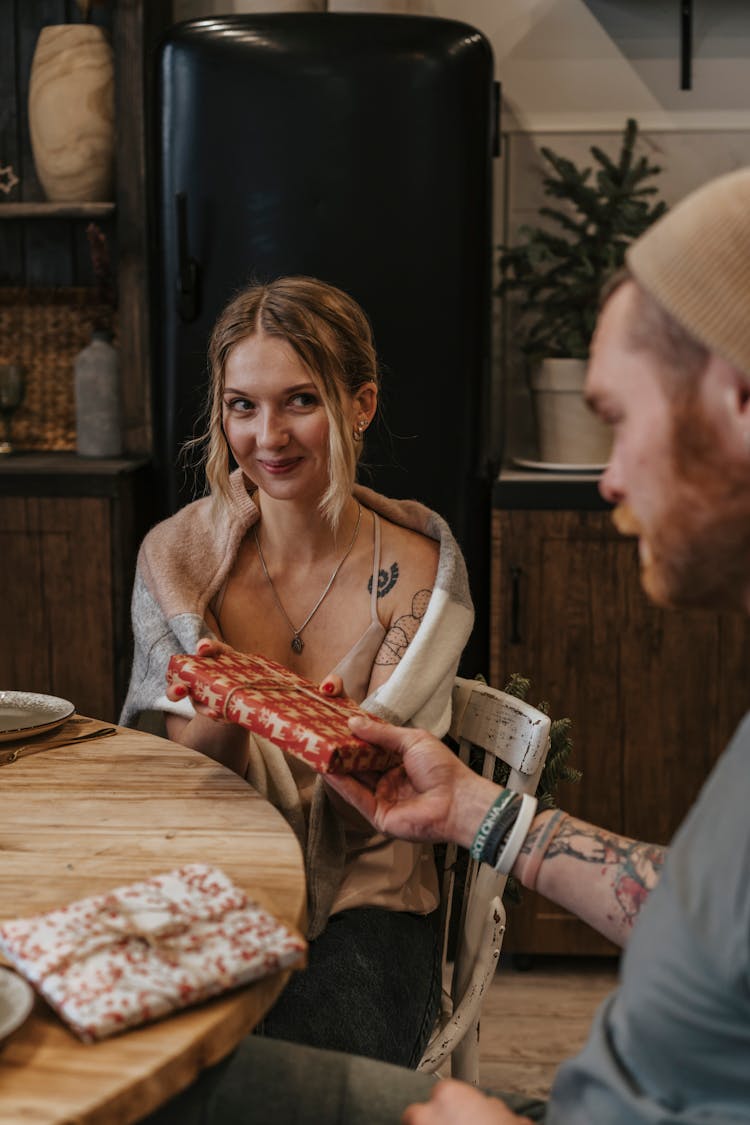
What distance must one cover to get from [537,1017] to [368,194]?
177cm

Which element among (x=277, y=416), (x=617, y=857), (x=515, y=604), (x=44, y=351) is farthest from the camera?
(x=44, y=351)

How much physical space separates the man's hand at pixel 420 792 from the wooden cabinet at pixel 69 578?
152 centimetres

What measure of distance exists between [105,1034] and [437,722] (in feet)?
2.87

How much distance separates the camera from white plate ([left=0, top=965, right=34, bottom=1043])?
2.95ft

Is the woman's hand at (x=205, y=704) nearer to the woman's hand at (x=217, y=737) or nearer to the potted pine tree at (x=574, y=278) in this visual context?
the woman's hand at (x=217, y=737)

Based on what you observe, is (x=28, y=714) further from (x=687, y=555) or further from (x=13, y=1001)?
(x=687, y=555)

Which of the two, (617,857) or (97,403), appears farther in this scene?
(97,403)

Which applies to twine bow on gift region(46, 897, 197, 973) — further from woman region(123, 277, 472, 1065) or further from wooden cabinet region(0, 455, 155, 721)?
wooden cabinet region(0, 455, 155, 721)

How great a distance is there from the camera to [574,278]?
9.58 ft

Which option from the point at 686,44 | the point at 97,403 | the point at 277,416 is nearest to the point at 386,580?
the point at 277,416

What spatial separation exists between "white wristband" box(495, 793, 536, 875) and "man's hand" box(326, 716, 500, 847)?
41mm

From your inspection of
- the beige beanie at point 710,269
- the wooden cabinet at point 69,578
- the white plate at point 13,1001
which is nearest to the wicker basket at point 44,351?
the wooden cabinet at point 69,578

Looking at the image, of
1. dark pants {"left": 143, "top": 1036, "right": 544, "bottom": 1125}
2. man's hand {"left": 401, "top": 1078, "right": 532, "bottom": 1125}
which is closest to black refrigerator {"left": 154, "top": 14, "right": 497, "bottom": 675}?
dark pants {"left": 143, "top": 1036, "right": 544, "bottom": 1125}

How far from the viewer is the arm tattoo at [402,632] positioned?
181 cm
